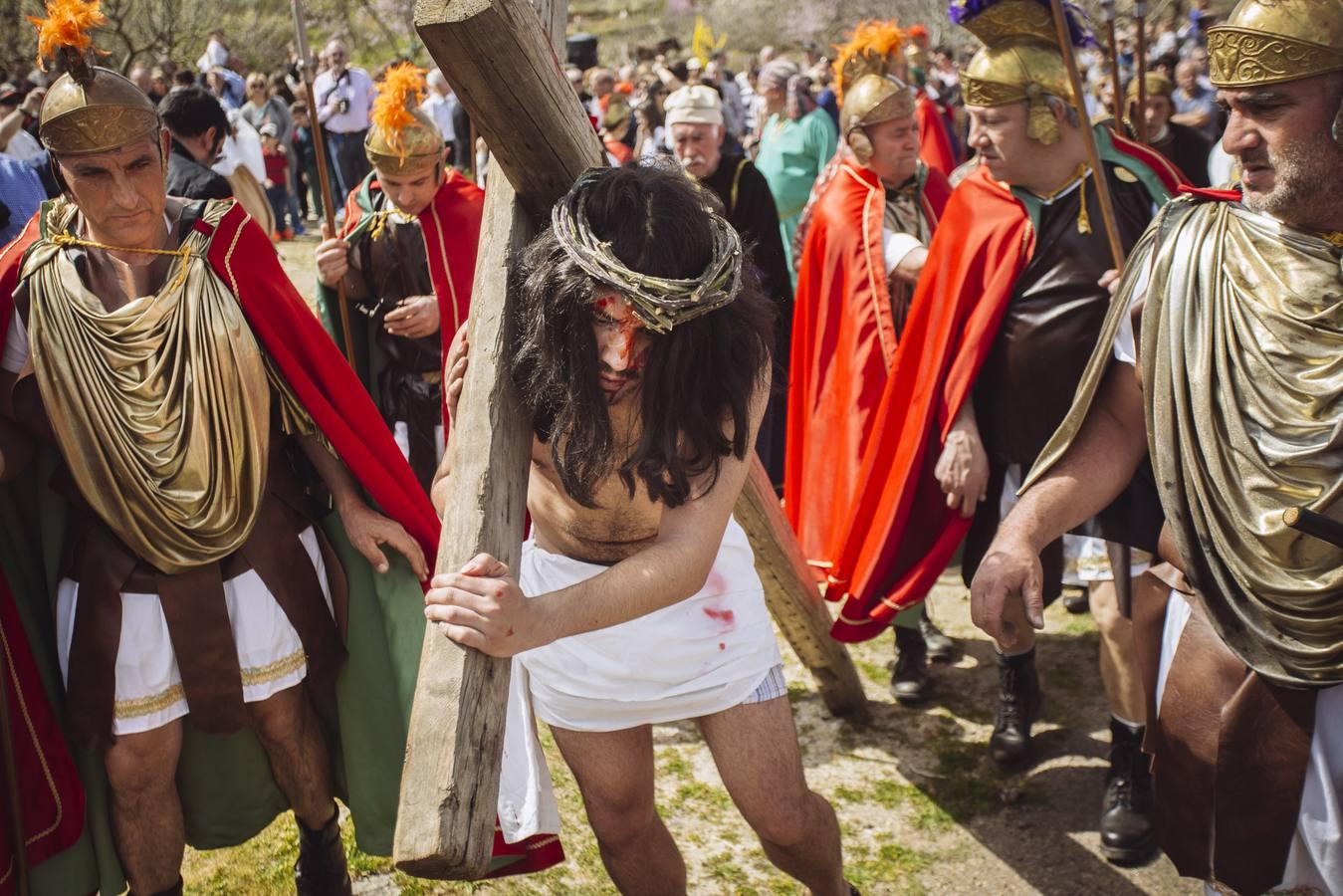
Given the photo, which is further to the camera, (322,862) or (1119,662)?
(1119,662)

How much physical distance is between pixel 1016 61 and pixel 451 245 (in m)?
2.09

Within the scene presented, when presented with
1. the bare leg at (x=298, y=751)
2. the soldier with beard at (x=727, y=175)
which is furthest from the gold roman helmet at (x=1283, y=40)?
the soldier with beard at (x=727, y=175)

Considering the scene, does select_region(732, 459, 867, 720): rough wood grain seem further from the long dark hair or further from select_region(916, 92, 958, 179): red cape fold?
select_region(916, 92, 958, 179): red cape fold

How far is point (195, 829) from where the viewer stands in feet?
10.1

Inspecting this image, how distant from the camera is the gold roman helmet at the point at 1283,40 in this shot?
7.03 ft

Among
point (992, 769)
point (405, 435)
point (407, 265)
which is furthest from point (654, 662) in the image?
point (407, 265)

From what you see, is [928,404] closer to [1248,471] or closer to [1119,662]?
[1119,662]

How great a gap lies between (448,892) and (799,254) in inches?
115

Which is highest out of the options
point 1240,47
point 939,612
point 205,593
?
point 1240,47

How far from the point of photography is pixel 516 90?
2283 mm

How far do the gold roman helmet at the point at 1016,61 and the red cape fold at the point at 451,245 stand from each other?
71.4 inches

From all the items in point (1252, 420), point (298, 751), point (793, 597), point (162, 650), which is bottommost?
point (793, 597)

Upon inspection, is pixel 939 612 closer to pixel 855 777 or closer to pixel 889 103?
pixel 855 777

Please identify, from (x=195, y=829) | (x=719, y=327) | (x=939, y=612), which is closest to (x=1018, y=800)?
(x=939, y=612)
